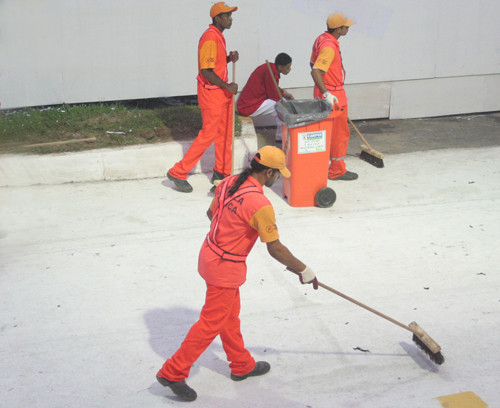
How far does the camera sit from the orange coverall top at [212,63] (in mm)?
6148

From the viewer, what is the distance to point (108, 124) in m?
7.52

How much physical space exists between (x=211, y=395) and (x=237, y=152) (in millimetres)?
3923

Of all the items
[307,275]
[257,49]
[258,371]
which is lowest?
[258,371]

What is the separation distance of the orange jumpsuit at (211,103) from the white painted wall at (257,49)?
72.6 inches

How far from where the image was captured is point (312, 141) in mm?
6086

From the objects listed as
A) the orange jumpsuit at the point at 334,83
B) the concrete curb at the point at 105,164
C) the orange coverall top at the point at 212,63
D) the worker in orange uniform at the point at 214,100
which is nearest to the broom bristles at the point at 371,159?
the orange jumpsuit at the point at 334,83

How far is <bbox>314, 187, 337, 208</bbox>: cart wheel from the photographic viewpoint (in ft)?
20.1

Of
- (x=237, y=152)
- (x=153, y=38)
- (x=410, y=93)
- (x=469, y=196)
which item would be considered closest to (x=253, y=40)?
(x=153, y=38)

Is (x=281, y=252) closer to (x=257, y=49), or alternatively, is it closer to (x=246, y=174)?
(x=246, y=174)

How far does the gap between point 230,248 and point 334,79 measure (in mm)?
3784

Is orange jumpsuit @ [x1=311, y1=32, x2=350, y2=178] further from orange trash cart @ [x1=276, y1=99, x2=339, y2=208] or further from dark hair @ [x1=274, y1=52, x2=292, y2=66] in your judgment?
dark hair @ [x1=274, y1=52, x2=292, y2=66]

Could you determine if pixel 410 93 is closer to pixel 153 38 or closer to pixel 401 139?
pixel 401 139

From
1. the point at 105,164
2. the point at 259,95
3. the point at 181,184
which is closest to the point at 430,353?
the point at 181,184

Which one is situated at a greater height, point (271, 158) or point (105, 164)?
point (271, 158)
